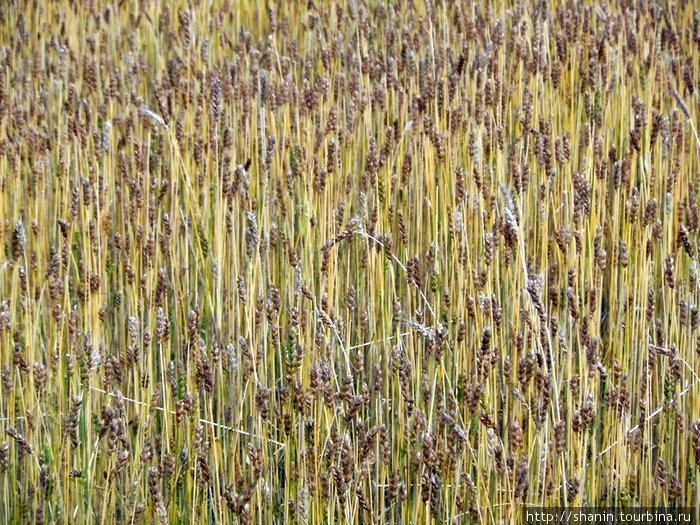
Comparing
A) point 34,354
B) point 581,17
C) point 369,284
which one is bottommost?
point 34,354

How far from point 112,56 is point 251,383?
7.79 feet

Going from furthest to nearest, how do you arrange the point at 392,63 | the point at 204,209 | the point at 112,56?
the point at 112,56
the point at 392,63
the point at 204,209

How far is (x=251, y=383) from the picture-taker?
215 centimetres

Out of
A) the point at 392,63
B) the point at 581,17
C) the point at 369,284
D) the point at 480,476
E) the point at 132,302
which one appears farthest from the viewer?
the point at 581,17

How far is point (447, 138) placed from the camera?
277 centimetres

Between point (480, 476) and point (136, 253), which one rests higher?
point (136, 253)

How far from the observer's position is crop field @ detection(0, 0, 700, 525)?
173 centimetres

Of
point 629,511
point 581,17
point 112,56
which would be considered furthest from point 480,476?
point 112,56

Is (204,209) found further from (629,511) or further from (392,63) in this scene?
(629,511)

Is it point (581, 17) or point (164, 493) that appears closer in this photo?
point (164, 493)

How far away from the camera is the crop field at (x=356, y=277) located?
1726mm

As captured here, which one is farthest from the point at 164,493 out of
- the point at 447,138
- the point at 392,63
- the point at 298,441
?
the point at 392,63

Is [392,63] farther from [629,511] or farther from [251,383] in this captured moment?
[629,511]

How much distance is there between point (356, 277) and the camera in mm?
2551
